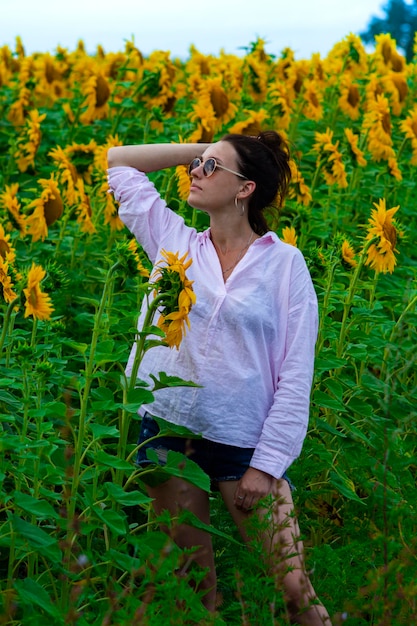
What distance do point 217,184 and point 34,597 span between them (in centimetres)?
114

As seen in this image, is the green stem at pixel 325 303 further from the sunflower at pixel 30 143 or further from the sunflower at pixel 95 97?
the sunflower at pixel 95 97

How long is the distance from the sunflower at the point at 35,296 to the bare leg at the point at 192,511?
511 millimetres

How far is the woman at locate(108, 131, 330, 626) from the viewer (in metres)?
2.69

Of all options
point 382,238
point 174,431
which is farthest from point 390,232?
point 174,431

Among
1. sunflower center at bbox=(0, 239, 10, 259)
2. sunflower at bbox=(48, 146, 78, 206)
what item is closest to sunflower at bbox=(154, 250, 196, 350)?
sunflower center at bbox=(0, 239, 10, 259)

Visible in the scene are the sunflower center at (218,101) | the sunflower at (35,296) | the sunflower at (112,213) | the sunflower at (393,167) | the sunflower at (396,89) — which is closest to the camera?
the sunflower at (35,296)

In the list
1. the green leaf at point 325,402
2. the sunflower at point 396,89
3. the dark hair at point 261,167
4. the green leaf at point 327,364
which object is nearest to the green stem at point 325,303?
the green leaf at point 327,364

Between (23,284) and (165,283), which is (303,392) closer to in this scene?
(165,283)

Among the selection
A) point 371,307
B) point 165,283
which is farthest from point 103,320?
point 371,307

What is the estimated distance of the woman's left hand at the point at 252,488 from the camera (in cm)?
263

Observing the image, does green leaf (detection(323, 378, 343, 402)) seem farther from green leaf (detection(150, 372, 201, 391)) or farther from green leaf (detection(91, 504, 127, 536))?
green leaf (detection(91, 504, 127, 536))

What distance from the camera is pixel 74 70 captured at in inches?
288

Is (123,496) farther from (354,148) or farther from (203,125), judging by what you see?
(354,148)

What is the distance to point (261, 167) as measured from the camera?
2.97m
